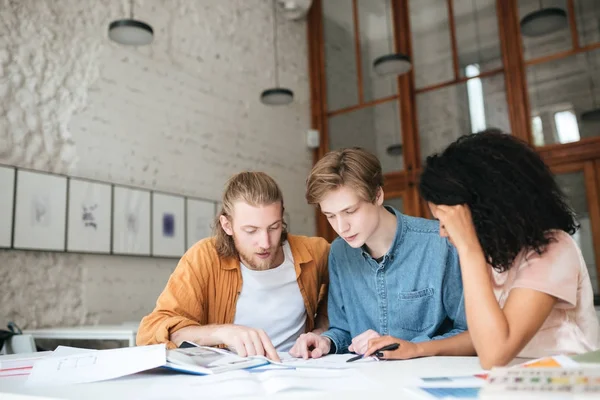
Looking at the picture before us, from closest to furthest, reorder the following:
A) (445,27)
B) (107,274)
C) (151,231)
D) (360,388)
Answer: (360,388)
(107,274)
(151,231)
(445,27)

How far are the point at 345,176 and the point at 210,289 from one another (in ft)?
2.09

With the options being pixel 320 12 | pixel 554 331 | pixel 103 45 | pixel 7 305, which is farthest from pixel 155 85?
pixel 554 331

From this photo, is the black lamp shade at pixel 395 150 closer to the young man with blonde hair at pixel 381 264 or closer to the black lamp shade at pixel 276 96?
the black lamp shade at pixel 276 96

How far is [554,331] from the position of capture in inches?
52.7

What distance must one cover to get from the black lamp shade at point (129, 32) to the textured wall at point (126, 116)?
618mm

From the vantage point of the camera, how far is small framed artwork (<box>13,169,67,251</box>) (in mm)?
3506

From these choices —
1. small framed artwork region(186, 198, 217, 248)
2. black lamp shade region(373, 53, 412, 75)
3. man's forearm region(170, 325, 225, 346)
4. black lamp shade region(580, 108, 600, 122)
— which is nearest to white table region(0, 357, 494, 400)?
man's forearm region(170, 325, 225, 346)

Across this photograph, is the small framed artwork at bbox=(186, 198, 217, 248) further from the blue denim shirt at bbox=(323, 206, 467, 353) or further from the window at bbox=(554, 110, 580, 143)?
the window at bbox=(554, 110, 580, 143)

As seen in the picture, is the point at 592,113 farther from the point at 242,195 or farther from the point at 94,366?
the point at 94,366

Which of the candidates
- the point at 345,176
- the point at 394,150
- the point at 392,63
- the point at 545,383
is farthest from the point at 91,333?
the point at 394,150

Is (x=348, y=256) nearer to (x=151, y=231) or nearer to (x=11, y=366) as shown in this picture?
(x=11, y=366)

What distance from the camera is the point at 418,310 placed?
180 centimetres

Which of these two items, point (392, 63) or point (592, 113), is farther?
point (592, 113)

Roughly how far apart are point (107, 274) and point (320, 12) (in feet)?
13.8
